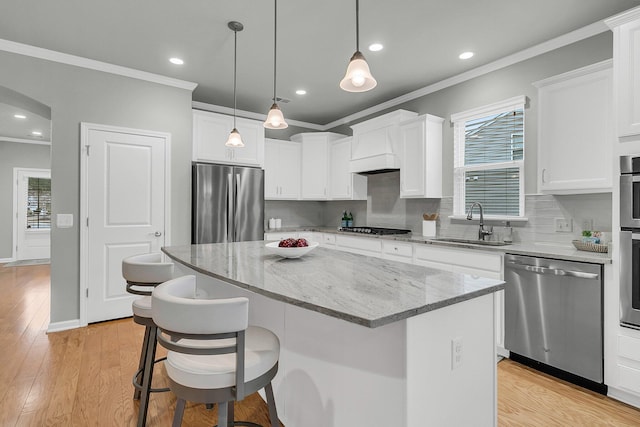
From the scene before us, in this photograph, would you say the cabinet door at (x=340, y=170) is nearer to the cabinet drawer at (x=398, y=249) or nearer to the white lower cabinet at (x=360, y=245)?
the white lower cabinet at (x=360, y=245)

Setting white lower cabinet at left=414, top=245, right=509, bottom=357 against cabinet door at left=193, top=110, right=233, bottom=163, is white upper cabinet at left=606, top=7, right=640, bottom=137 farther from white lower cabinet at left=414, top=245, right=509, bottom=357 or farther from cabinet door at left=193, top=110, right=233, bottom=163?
cabinet door at left=193, top=110, right=233, bottom=163

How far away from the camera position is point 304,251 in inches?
79.0

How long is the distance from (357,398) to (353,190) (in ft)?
12.2

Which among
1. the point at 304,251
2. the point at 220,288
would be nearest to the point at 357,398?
the point at 304,251

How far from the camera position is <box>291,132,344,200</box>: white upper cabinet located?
5219mm

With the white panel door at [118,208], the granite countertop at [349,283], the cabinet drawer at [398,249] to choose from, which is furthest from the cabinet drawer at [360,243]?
the white panel door at [118,208]

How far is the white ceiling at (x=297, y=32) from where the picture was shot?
8.17 feet

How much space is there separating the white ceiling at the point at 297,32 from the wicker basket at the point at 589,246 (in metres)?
1.75

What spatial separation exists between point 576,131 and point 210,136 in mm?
3822

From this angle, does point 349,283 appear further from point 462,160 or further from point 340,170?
point 340,170

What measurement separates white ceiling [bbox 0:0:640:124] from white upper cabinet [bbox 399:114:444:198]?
21.2 inches

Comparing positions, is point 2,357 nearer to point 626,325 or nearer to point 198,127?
point 198,127

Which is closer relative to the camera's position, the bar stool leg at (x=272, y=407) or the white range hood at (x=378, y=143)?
the bar stool leg at (x=272, y=407)

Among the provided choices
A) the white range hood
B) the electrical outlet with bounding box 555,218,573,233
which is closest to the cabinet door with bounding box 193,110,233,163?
the white range hood
